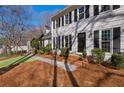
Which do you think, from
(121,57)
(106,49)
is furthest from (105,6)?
(121,57)

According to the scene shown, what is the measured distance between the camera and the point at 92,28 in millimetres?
12867

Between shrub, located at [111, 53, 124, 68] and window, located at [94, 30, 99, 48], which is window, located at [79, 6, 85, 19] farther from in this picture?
shrub, located at [111, 53, 124, 68]

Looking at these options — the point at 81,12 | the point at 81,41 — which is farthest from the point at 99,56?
the point at 81,12

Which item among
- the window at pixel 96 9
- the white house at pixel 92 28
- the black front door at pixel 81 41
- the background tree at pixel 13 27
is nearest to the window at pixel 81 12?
the white house at pixel 92 28

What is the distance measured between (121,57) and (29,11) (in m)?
28.2

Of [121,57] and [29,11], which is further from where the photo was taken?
[29,11]

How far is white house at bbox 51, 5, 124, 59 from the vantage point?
10523mm

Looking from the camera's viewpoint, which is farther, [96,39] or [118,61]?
[96,39]

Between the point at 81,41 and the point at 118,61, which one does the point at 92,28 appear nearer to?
the point at 81,41

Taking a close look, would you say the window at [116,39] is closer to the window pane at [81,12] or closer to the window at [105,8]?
the window at [105,8]

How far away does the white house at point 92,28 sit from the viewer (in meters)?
10.5

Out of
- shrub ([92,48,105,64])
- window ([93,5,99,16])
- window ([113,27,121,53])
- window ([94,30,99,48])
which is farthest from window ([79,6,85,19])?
shrub ([92,48,105,64])

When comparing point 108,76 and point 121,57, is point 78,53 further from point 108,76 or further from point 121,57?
point 108,76
